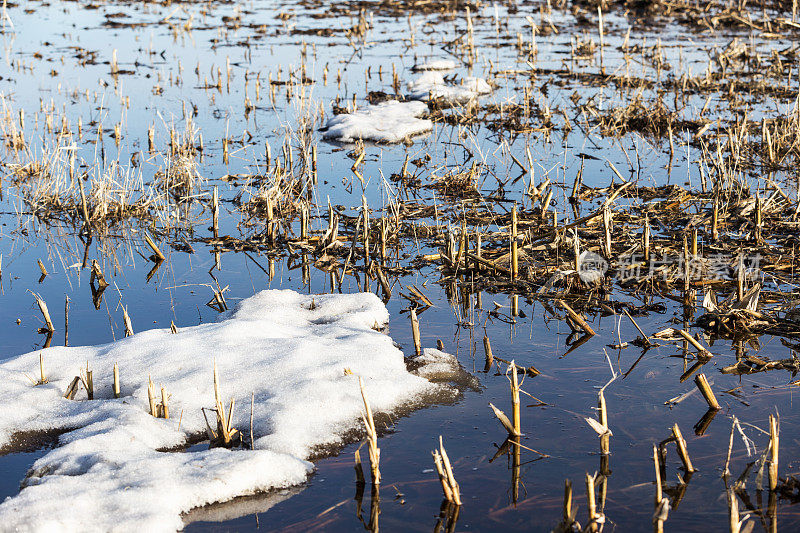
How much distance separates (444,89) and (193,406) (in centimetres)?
781

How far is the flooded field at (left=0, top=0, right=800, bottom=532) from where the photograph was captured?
315 centimetres

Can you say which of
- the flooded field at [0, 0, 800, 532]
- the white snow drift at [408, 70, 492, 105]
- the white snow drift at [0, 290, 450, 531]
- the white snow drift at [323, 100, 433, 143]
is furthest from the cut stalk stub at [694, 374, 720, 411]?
the white snow drift at [408, 70, 492, 105]

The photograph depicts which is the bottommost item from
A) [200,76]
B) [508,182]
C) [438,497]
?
[438,497]

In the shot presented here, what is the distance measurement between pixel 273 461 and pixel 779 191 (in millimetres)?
4568

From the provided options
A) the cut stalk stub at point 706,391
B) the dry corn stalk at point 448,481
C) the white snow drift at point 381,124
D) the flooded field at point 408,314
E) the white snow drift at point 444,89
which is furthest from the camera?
the white snow drift at point 444,89

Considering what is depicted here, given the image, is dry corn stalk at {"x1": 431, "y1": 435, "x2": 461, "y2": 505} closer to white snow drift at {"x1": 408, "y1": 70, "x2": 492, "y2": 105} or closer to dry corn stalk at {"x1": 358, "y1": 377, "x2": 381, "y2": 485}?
dry corn stalk at {"x1": 358, "y1": 377, "x2": 381, "y2": 485}

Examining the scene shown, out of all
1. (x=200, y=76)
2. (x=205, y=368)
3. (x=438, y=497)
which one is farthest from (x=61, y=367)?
(x=200, y=76)

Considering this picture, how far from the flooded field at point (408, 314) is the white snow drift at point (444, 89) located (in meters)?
0.11

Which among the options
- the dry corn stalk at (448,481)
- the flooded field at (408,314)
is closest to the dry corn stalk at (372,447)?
the flooded field at (408,314)

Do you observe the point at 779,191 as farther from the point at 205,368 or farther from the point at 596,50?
the point at 596,50

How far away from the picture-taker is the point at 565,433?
3.59 metres

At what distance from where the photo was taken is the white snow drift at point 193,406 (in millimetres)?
3047

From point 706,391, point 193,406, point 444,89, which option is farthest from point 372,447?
point 444,89

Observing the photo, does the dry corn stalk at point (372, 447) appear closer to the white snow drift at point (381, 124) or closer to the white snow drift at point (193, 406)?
the white snow drift at point (193, 406)
